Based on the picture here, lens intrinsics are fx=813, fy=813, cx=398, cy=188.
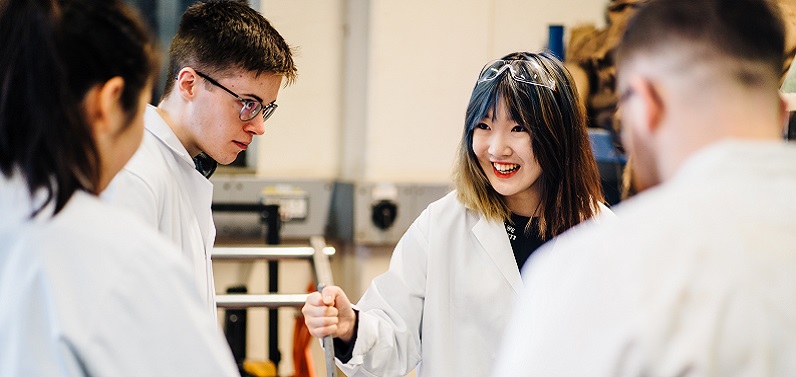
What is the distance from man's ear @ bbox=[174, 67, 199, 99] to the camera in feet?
5.65

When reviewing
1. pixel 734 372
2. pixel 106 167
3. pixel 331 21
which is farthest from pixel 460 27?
pixel 734 372

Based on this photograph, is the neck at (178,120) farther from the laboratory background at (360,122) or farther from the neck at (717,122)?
the laboratory background at (360,122)

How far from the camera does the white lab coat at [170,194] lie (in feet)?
4.61

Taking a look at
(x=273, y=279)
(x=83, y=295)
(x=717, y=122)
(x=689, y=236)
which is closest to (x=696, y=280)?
(x=689, y=236)

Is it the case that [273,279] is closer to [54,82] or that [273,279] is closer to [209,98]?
[209,98]

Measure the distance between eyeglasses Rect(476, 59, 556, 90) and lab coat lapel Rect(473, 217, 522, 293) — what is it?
312 millimetres

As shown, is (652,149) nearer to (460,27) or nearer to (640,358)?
(640,358)

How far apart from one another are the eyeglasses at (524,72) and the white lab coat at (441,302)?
0.31 m

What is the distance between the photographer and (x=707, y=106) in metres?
0.83

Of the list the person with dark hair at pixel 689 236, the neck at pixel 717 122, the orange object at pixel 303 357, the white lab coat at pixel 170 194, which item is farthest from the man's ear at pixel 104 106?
the orange object at pixel 303 357

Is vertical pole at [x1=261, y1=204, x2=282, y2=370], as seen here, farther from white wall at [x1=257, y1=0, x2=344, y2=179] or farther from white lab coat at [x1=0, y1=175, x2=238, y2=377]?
white lab coat at [x1=0, y1=175, x2=238, y2=377]

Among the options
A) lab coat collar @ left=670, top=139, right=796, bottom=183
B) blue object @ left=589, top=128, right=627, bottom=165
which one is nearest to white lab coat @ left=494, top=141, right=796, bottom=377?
lab coat collar @ left=670, top=139, right=796, bottom=183

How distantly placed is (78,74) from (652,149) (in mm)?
650

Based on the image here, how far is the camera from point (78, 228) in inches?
34.8
